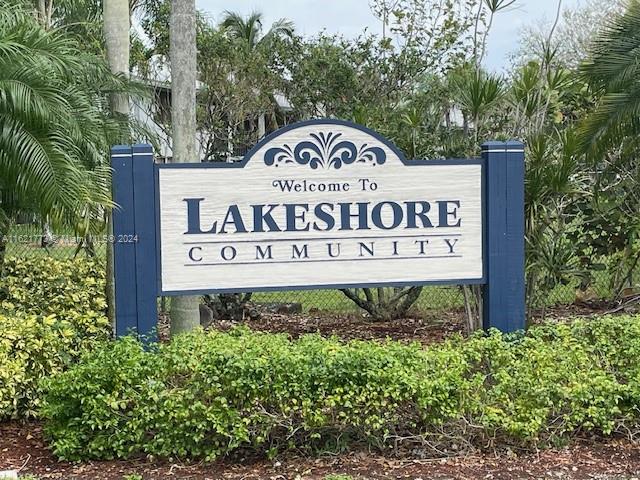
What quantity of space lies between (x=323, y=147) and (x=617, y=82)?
13.3 feet

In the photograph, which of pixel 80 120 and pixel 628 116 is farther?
pixel 628 116

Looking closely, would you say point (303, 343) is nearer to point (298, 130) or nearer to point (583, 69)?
point (298, 130)

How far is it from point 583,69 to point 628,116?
0.74m

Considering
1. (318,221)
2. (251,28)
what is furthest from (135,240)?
(251,28)

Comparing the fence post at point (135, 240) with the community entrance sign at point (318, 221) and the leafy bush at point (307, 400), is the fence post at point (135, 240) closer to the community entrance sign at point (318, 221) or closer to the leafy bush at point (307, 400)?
the community entrance sign at point (318, 221)

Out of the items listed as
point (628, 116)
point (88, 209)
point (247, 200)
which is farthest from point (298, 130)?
point (628, 116)

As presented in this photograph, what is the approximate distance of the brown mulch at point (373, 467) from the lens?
14.7 ft

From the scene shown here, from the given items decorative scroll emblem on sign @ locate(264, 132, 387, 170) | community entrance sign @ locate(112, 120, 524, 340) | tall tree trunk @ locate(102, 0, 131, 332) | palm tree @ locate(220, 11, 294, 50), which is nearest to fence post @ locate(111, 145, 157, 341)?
community entrance sign @ locate(112, 120, 524, 340)

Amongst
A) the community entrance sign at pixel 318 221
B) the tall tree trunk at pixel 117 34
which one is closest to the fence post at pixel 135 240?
the community entrance sign at pixel 318 221

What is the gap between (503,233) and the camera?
19.6ft

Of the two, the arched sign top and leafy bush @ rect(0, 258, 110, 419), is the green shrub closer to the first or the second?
leafy bush @ rect(0, 258, 110, 419)

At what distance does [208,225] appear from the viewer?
562 cm

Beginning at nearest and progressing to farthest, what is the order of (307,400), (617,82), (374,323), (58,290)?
(307,400)
(58,290)
(617,82)
(374,323)

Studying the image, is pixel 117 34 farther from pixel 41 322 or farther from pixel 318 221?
pixel 318 221
